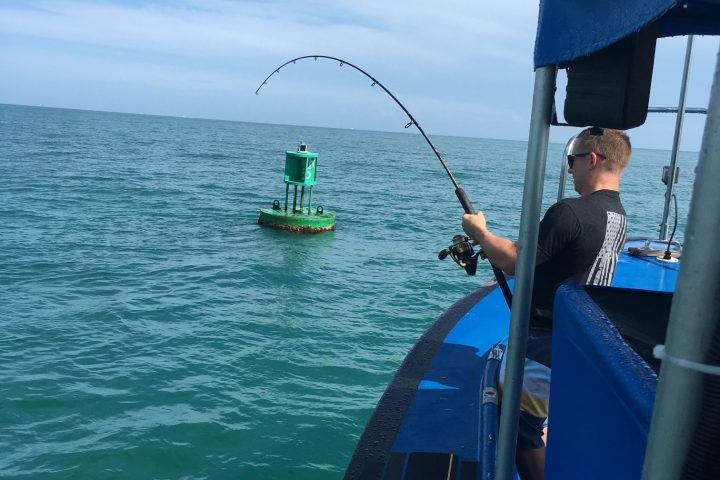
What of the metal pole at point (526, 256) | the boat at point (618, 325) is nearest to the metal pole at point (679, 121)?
the boat at point (618, 325)

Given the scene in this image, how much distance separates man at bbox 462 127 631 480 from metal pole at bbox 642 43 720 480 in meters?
1.74

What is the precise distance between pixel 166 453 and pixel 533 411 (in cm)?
521

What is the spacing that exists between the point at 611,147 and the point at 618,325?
5.18 ft

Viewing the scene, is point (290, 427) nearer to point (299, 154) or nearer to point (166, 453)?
point (166, 453)

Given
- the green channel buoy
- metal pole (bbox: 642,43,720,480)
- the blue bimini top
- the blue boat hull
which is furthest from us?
the green channel buoy

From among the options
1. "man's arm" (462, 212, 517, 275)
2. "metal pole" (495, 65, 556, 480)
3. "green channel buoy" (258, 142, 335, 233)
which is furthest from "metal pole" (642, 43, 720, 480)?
"green channel buoy" (258, 142, 335, 233)

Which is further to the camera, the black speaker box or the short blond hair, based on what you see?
the short blond hair

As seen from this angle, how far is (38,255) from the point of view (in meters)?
15.5

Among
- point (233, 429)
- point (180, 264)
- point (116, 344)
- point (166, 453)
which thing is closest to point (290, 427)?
point (233, 429)

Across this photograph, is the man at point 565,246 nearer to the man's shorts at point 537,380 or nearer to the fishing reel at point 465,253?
the man's shorts at point 537,380

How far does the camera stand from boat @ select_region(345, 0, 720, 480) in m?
0.87

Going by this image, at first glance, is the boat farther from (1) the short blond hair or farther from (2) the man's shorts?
(1) the short blond hair

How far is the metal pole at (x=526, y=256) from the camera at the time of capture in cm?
172

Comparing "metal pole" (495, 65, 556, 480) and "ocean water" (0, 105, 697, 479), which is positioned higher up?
"metal pole" (495, 65, 556, 480)
